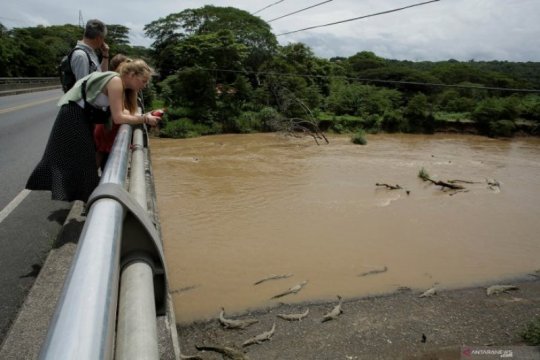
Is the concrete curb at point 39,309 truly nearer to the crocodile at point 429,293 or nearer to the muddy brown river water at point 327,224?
the muddy brown river water at point 327,224

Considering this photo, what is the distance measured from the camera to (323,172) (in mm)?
16969

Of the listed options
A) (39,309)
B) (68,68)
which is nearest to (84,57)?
(68,68)

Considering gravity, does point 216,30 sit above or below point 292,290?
above

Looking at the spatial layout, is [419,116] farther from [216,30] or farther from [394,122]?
[216,30]

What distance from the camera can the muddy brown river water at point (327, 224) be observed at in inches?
312

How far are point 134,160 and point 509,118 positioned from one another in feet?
115

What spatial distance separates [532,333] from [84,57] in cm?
670

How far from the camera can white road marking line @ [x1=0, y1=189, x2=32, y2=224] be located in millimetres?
4562

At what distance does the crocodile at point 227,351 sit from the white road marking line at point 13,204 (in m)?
2.86

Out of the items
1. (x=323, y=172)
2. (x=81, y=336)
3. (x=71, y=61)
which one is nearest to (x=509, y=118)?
(x=323, y=172)

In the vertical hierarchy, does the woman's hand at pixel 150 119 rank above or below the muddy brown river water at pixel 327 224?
above

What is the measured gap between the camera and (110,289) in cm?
73

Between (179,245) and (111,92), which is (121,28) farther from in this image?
(111,92)

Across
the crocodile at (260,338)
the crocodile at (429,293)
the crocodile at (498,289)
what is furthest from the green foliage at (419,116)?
the crocodile at (260,338)
